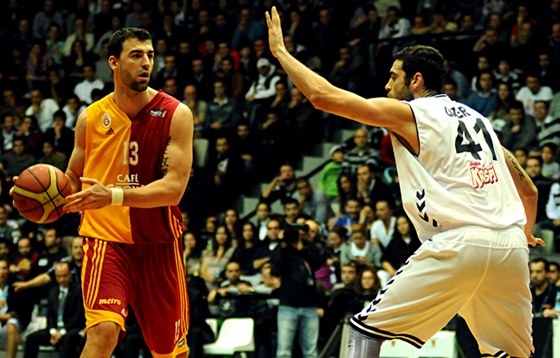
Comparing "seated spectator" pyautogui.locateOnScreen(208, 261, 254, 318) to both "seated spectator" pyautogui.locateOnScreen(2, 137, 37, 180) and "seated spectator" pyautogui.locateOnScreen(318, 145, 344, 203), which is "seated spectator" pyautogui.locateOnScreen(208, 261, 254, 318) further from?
"seated spectator" pyautogui.locateOnScreen(2, 137, 37, 180)

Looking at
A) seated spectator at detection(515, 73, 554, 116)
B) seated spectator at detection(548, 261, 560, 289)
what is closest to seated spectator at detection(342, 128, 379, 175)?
seated spectator at detection(515, 73, 554, 116)

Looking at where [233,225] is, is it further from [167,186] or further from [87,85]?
[167,186]

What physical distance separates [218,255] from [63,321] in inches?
93.6

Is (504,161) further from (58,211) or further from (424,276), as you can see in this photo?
(58,211)

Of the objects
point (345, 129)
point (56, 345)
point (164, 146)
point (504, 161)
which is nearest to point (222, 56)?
point (345, 129)

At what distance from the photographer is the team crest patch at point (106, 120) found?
698 cm

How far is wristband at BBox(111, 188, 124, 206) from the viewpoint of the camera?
624cm

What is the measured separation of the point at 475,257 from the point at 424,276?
0.30m

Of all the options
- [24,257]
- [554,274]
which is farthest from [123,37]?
[24,257]

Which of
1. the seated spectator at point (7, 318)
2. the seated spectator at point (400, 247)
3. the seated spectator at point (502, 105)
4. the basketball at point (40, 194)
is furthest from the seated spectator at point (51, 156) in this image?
the basketball at point (40, 194)

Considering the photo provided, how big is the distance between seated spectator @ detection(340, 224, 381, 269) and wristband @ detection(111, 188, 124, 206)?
6.99 metres

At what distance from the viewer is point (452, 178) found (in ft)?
18.2

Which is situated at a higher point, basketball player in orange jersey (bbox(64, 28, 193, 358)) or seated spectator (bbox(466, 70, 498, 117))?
seated spectator (bbox(466, 70, 498, 117))

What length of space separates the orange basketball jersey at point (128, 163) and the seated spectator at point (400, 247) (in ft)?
19.8
